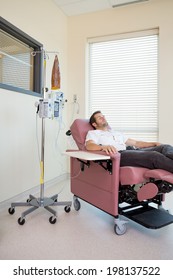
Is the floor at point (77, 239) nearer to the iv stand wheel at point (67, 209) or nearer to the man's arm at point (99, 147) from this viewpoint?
the iv stand wheel at point (67, 209)

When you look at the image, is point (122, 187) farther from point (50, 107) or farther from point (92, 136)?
point (50, 107)

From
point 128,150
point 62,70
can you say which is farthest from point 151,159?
point 62,70

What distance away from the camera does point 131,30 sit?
10.6 feet

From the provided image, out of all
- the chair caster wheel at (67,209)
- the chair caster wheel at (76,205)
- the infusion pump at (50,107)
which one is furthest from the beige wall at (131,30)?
the chair caster wheel at (67,209)

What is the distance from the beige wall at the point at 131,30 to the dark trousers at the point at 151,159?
1.36m

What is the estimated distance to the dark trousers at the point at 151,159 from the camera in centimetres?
168

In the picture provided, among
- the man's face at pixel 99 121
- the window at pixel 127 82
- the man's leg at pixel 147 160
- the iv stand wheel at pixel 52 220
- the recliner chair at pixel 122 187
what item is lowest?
the iv stand wheel at pixel 52 220

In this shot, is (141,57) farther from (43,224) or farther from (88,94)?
(43,224)

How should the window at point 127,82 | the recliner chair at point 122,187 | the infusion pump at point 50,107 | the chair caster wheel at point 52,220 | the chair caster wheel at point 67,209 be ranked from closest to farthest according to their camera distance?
the recliner chair at point 122,187
the chair caster wheel at point 52,220
the infusion pump at point 50,107
the chair caster wheel at point 67,209
the window at point 127,82

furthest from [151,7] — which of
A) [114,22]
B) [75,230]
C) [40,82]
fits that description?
[75,230]

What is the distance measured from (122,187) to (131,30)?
250 cm

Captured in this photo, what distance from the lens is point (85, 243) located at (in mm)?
1644
